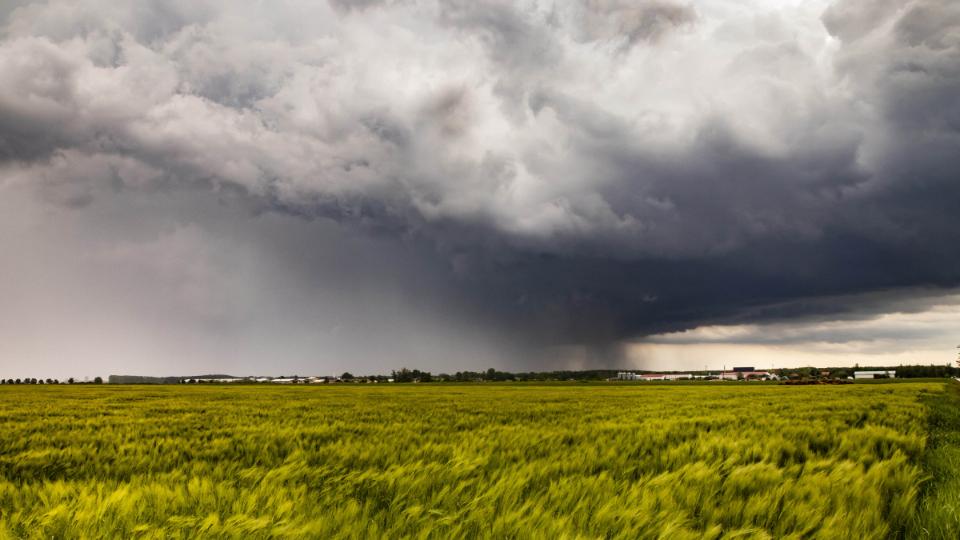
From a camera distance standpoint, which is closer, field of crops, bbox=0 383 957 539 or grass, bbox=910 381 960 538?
field of crops, bbox=0 383 957 539

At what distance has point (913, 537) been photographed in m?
4.02

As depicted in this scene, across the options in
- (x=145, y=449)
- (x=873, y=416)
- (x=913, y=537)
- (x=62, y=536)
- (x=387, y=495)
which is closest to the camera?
(x=62, y=536)

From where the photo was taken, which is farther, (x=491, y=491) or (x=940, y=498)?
(x=940, y=498)

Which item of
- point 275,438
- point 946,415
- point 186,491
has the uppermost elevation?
point 186,491

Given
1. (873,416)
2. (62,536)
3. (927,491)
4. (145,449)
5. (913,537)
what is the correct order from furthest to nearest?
1. (873,416)
2. (145,449)
3. (927,491)
4. (913,537)
5. (62,536)

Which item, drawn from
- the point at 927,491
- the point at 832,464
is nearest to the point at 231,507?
the point at 832,464

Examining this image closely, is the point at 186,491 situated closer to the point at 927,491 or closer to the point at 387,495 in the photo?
the point at 387,495

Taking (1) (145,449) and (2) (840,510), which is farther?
(1) (145,449)

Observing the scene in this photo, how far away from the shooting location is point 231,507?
12.1 ft

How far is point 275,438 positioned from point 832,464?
868 cm

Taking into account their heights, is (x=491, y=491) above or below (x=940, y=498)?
above

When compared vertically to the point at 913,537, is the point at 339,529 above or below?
above

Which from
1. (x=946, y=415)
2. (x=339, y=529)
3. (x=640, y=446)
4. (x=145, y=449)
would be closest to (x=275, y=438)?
(x=145, y=449)

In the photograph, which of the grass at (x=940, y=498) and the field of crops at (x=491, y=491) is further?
the grass at (x=940, y=498)
